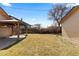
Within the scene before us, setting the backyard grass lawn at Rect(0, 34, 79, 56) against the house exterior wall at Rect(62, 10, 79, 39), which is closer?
the backyard grass lawn at Rect(0, 34, 79, 56)

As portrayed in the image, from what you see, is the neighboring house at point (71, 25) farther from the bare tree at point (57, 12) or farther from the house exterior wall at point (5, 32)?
the house exterior wall at point (5, 32)

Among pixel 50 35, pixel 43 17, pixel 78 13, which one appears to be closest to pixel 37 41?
pixel 50 35

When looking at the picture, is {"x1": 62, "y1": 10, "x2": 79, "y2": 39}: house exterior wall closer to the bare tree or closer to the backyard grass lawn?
the backyard grass lawn

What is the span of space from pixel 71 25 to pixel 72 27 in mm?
68

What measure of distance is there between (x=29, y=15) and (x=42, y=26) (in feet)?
1.27

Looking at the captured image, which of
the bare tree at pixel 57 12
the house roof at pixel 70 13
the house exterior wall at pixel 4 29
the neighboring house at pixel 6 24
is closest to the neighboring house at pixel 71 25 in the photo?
the house roof at pixel 70 13

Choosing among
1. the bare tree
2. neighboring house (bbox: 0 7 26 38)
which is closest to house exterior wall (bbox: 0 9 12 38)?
neighboring house (bbox: 0 7 26 38)

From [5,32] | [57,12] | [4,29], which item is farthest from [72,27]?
[4,29]

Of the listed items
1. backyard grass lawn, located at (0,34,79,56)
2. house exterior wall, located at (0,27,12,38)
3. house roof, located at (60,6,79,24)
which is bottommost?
backyard grass lawn, located at (0,34,79,56)

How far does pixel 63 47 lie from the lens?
4953 millimetres

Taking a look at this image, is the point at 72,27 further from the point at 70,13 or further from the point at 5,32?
the point at 5,32

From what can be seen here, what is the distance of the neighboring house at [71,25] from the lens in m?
4.73

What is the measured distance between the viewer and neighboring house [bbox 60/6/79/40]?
4.73 meters

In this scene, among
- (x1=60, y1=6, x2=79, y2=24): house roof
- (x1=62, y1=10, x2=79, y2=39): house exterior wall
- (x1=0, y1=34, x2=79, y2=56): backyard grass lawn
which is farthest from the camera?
(x1=62, y1=10, x2=79, y2=39): house exterior wall
